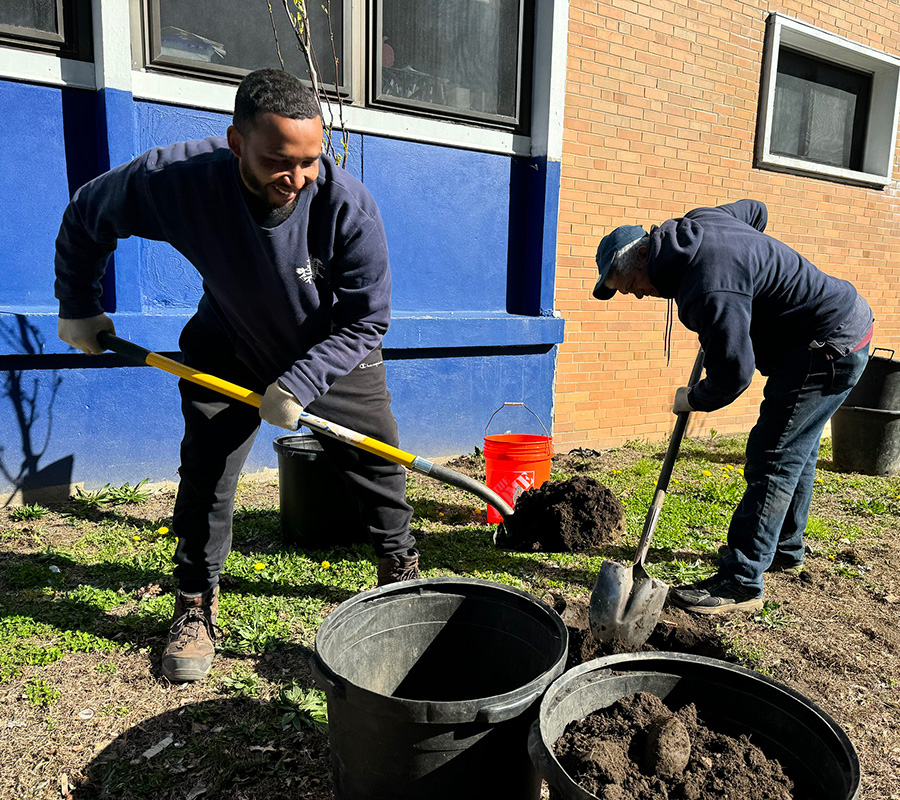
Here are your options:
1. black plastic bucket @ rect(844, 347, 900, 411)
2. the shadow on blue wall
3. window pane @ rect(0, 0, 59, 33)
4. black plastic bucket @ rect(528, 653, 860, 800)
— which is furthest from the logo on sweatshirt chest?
black plastic bucket @ rect(844, 347, 900, 411)

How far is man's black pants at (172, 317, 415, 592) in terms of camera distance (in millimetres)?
2771

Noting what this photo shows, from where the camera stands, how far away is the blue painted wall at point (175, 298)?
172 inches

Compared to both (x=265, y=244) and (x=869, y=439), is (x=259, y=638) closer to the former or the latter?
(x=265, y=244)

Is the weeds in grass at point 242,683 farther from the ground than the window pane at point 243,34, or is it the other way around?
the window pane at point 243,34

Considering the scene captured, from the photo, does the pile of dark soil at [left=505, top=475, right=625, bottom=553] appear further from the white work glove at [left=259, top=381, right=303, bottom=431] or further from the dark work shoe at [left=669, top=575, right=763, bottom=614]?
the white work glove at [left=259, top=381, right=303, bottom=431]

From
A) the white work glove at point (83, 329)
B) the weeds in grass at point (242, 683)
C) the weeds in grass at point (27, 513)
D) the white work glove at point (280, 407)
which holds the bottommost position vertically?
the weeds in grass at point (242, 683)

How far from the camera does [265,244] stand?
8.13 ft

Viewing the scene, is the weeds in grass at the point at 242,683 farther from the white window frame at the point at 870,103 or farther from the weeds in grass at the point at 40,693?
the white window frame at the point at 870,103

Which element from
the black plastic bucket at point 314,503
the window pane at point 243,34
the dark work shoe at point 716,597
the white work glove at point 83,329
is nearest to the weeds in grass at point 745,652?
the dark work shoe at point 716,597

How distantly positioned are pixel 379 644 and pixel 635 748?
31.0 inches

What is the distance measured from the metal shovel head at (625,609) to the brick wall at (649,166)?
351 centimetres

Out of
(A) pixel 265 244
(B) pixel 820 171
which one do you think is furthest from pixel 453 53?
(B) pixel 820 171

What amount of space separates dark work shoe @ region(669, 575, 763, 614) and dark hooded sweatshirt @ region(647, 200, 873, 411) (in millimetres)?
933

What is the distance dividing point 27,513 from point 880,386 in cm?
643
